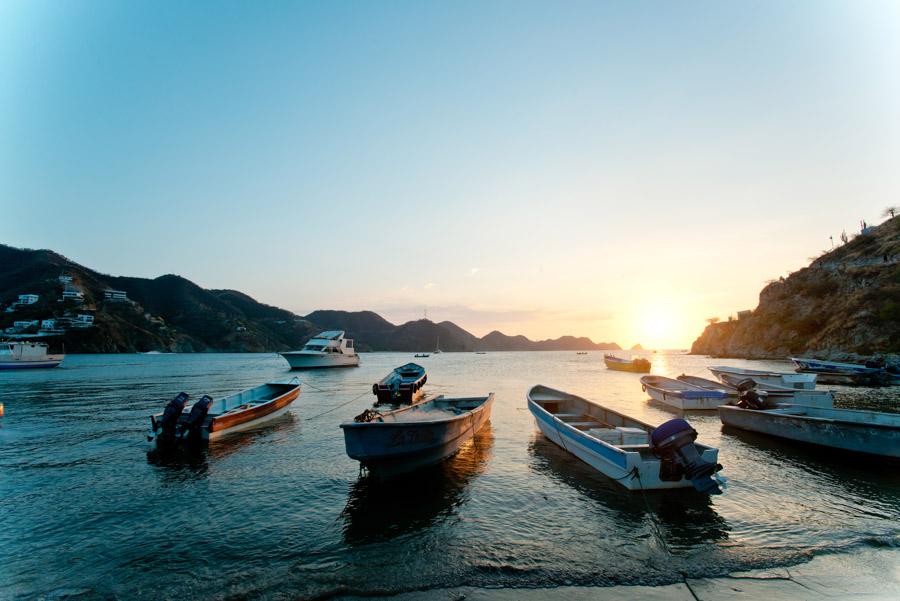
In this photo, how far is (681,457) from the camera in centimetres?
970

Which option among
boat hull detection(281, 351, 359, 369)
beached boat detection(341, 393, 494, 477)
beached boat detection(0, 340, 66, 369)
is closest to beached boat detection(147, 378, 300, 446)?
beached boat detection(341, 393, 494, 477)

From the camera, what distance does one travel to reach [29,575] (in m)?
7.07

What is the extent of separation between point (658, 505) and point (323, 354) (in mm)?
67857

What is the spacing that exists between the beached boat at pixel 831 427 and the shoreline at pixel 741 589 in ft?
27.0

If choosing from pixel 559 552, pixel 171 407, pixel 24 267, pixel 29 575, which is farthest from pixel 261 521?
pixel 24 267

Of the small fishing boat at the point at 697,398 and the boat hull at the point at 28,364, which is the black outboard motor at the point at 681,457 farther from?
the boat hull at the point at 28,364

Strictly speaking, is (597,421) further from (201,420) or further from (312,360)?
(312,360)

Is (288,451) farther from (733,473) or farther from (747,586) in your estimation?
(733,473)

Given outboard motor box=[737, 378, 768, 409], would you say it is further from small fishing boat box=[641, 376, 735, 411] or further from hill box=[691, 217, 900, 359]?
hill box=[691, 217, 900, 359]

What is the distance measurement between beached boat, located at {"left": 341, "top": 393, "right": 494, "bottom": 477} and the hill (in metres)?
67.8

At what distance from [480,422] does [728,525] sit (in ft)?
31.3

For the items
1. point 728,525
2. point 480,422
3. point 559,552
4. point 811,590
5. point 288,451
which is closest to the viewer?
point 811,590

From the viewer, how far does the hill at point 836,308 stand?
56.2 m

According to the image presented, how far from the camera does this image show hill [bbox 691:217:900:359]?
56.2m
